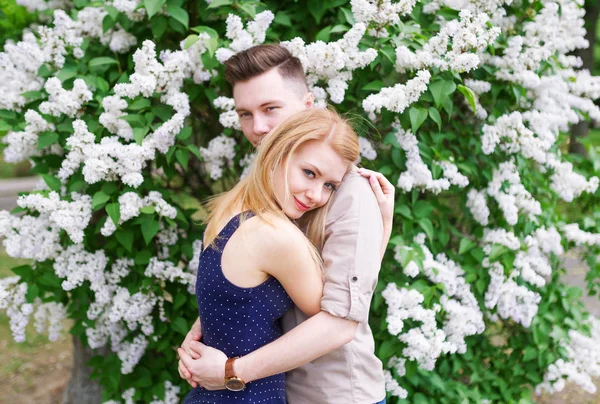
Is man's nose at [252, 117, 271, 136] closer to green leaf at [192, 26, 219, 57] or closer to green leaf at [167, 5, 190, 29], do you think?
green leaf at [192, 26, 219, 57]

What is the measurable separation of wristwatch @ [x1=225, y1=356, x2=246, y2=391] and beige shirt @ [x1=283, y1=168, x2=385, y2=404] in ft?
0.74

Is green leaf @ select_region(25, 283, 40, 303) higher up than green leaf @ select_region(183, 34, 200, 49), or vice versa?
green leaf @ select_region(183, 34, 200, 49)

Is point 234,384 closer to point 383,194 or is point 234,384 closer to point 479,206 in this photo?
point 383,194

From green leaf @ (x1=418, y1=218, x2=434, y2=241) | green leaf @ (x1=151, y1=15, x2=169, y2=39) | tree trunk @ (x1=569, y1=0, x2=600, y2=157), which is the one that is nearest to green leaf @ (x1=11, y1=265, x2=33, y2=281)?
green leaf @ (x1=151, y1=15, x2=169, y2=39)

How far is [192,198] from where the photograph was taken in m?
3.51

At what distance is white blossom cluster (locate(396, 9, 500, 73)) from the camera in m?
2.61

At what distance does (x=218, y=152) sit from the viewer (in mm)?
3129

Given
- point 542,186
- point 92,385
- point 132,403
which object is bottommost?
point 92,385

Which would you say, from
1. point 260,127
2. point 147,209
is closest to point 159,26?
point 147,209

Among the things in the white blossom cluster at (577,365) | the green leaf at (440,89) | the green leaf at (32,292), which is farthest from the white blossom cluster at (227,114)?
the white blossom cluster at (577,365)

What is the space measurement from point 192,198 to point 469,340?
1.80 m

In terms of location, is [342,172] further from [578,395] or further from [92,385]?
[578,395]

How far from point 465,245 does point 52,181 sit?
2.12m

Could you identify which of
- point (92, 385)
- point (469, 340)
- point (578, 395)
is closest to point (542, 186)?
point (469, 340)
